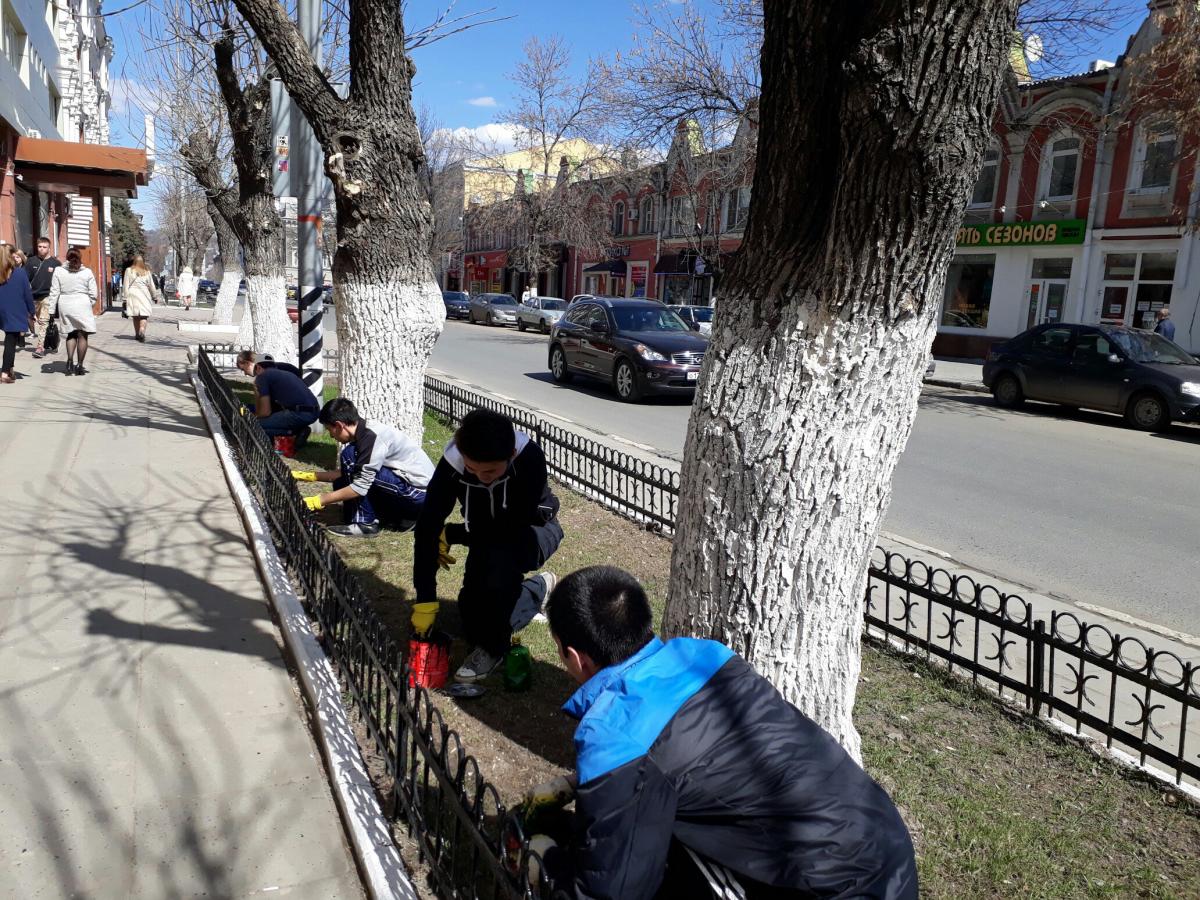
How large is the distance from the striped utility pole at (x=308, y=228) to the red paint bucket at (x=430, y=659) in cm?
596

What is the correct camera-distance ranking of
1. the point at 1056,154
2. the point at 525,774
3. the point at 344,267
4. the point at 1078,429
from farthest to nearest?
the point at 1056,154
the point at 1078,429
the point at 344,267
the point at 525,774

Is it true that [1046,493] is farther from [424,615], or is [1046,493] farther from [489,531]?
[424,615]

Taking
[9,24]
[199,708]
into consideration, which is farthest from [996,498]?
[9,24]

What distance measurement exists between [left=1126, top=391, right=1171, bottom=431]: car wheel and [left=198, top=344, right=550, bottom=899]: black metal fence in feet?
39.1

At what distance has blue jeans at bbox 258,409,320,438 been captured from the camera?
26.3 ft

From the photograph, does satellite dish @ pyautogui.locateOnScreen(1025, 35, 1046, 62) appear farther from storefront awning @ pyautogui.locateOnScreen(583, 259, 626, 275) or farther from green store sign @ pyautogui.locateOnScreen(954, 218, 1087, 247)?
storefront awning @ pyautogui.locateOnScreen(583, 259, 626, 275)

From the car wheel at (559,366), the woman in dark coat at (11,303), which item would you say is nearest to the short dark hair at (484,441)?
the woman in dark coat at (11,303)

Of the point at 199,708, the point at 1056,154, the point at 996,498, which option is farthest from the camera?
the point at 1056,154

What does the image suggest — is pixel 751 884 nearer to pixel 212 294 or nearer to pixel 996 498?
pixel 996 498

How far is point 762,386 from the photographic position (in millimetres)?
2785

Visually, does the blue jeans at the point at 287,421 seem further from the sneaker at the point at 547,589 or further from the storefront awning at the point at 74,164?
the storefront awning at the point at 74,164

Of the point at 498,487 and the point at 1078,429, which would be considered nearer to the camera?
the point at 498,487

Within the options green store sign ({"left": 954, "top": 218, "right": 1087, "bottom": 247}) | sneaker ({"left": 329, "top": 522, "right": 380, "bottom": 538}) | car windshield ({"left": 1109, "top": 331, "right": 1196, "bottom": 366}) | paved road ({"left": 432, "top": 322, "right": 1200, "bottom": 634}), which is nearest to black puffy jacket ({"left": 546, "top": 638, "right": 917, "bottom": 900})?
sneaker ({"left": 329, "top": 522, "right": 380, "bottom": 538})

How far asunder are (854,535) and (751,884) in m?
1.20
